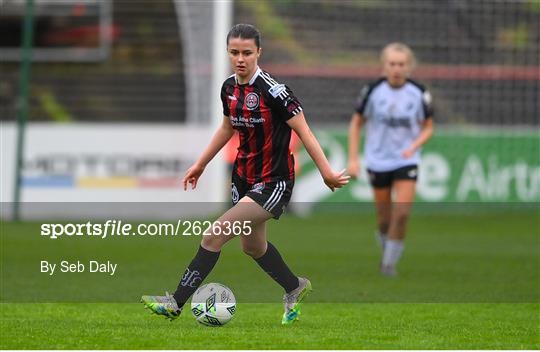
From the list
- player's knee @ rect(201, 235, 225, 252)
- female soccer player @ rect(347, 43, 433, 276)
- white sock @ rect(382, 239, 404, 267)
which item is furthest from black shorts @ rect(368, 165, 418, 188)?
player's knee @ rect(201, 235, 225, 252)

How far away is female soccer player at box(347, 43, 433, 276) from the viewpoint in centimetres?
1127

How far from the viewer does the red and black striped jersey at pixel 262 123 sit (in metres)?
7.50

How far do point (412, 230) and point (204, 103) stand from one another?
412cm

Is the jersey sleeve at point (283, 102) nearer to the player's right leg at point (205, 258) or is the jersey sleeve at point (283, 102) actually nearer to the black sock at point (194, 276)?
the player's right leg at point (205, 258)

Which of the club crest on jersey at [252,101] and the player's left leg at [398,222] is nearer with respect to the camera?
the club crest on jersey at [252,101]

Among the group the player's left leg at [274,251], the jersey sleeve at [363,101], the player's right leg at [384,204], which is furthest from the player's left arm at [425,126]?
the player's left leg at [274,251]

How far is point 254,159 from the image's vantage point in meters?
7.65

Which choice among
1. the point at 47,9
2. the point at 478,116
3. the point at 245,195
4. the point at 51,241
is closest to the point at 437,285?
the point at 245,195

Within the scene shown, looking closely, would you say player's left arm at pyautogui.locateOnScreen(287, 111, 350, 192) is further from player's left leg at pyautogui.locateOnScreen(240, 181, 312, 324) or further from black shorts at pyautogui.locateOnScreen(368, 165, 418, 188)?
black shorts at pyautogui.locateOnScreen(368, 165, 418, 188)

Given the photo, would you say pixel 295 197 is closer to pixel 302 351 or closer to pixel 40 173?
pixel 40 173

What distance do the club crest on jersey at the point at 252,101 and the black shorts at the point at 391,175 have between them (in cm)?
400

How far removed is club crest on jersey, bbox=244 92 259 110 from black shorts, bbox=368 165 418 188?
4.00 m

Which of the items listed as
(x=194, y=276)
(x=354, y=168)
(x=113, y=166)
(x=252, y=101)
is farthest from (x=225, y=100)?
(x=113, y=166)

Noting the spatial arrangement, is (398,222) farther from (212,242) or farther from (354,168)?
(212,242)
